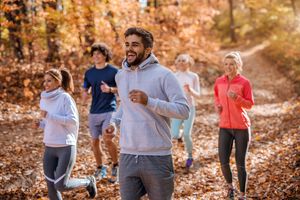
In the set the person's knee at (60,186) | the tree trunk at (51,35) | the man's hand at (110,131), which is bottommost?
the person's knee at (60,186)

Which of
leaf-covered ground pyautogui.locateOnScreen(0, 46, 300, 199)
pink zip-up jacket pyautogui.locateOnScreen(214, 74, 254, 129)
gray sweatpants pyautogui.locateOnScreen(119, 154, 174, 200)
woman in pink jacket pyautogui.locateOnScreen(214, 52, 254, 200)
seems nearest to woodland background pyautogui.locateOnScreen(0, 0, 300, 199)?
leaf-covered ground pyautogui.locateOnScreen(0, 46, 300, 199)

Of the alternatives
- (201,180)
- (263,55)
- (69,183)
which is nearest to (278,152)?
(201,180)

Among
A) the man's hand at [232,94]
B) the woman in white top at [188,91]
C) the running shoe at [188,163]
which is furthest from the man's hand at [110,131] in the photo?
the running shoe at [188,163]

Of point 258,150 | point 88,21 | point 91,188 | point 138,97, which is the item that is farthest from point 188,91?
point 88,21

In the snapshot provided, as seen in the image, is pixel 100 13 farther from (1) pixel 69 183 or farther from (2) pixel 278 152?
(1) pixel 69 183

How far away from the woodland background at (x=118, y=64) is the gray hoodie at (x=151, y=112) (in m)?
2.83

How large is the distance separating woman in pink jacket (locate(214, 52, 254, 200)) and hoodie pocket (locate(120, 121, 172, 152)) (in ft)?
6.35

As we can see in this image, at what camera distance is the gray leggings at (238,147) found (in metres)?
5.27

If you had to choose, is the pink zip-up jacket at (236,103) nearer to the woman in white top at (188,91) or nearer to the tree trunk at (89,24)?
the woman in white top at (188,91)

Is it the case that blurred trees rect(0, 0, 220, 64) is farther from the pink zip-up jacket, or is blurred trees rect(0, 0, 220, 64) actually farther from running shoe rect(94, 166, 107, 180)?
the pink zip-up jacket

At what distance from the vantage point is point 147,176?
341 centimetres

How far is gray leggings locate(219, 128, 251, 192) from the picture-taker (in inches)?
207

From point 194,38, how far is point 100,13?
6.41 meters

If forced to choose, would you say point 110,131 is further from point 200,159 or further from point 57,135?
point 200,159
